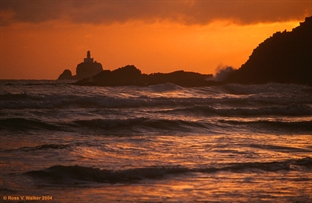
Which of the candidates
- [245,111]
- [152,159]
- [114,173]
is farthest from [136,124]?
[114,173]

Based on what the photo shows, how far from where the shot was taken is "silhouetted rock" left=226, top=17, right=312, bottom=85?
5106 cm

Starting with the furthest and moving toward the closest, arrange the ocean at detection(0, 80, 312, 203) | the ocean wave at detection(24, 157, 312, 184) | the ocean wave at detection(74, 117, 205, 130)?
the ocean wave at detection(74, 117, 205, 130) < the ocean wave at detection(24, 157, 312, 184) < the ocean at detection(0, 80, 312, 203)

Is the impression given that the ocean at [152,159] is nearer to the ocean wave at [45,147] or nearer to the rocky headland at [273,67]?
the ocean wave at [45,147]

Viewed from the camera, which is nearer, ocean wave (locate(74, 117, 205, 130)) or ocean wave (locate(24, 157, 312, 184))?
ocean wave (locate(24, 157, 312, 184))

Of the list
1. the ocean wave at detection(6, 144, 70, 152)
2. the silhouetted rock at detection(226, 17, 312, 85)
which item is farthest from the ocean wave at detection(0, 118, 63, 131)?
the silhouetted rock at detection(226, 17, 312, 85)

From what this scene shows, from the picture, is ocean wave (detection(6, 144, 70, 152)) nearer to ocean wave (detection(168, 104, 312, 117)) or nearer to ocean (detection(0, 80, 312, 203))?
ocean (detection(0, 80, 312, 203))

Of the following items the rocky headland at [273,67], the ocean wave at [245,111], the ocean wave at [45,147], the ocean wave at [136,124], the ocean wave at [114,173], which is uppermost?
the rocky headland at [273,67]

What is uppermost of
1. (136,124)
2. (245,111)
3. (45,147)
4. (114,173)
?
(245,111)

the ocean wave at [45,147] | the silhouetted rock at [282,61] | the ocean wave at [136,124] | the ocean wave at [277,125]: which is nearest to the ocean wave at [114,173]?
the ocean wave at [45,147]

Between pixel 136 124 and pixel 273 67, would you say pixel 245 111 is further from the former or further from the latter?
pixel 273 67

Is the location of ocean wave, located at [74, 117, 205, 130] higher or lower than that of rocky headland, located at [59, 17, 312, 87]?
lower

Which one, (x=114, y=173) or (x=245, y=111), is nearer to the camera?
(x=114, y=173)

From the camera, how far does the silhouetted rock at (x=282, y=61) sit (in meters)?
51.1

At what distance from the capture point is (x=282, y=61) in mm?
52531
